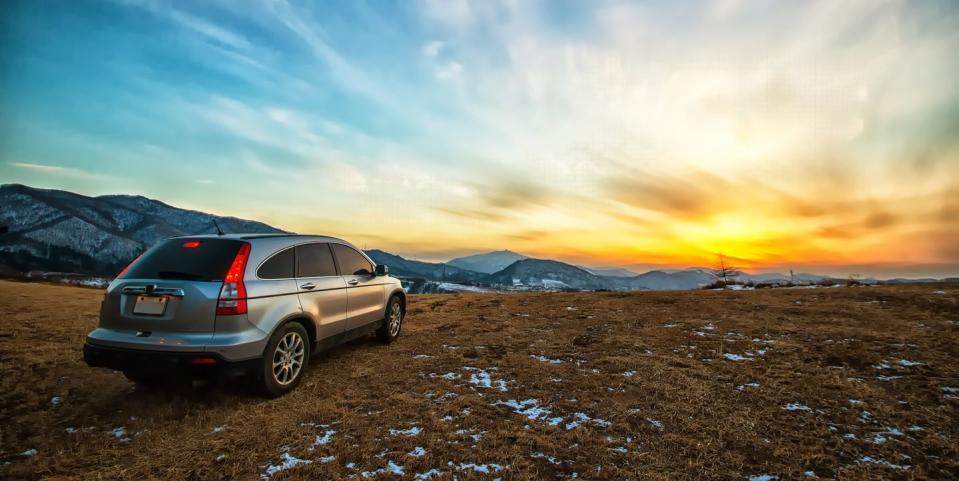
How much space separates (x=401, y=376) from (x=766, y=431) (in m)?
4.46

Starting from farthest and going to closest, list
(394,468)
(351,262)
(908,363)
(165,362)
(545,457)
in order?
(351,262) → (908,363) → (165,362) → (545,457) → (394,468)

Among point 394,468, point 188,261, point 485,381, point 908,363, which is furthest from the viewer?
point 908,363

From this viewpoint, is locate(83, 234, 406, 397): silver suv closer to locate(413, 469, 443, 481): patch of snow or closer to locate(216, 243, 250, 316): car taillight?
locate(216, 243, 250, 316): car taillight

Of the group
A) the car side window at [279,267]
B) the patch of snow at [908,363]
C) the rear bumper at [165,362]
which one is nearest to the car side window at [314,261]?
the car side window at [279,267]

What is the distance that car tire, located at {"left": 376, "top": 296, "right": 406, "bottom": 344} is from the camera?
791cm

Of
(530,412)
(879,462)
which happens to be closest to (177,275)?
(530,412)

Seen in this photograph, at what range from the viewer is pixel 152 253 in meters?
5.09

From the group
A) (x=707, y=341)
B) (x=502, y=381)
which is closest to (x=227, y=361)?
(x=502, y=381)

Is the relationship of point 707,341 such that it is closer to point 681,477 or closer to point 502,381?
point 502,381

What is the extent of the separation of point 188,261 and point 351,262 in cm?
253

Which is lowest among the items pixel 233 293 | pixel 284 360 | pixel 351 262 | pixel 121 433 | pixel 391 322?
pixel 121 433

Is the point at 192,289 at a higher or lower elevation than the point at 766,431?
higher

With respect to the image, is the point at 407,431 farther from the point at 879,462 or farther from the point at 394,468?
the point at 879,462

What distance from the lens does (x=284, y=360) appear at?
5211mm
